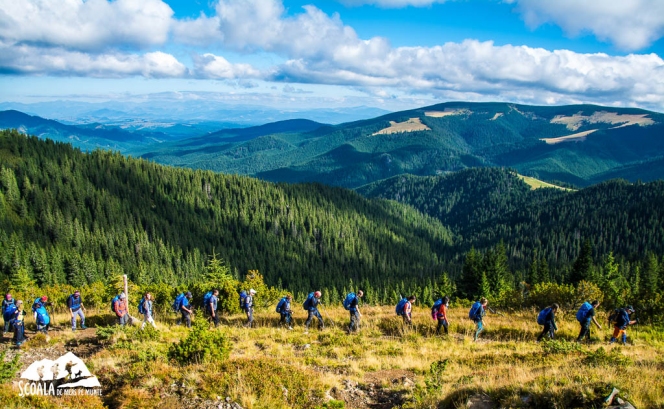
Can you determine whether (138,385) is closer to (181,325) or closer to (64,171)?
(181,325)

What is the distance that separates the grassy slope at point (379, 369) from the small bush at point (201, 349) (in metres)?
0.47

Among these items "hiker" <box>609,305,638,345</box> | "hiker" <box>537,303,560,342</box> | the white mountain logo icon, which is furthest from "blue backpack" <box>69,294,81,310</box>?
"hiker" <box>609,305,638,345</box>

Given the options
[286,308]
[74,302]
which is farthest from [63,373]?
[286,308]

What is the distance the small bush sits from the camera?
53.2 ft

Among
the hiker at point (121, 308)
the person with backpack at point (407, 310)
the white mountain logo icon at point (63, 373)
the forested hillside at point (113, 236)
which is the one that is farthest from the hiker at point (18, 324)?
the forested hillside at point (113, 236)

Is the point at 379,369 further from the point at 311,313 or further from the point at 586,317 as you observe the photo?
the point at 586,317

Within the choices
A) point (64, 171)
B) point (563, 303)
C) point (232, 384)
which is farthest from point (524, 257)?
point (64, 171)

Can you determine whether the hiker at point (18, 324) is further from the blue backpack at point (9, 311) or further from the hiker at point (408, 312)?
the hiker at point (408, 312)

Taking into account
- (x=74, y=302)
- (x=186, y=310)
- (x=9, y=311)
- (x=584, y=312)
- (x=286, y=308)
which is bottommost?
(x=186, y=310)

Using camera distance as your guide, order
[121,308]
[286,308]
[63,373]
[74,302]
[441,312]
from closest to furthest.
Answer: [63,373] < [441,312] < [121,308] < [74,302] < [286,308]

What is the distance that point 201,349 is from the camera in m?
16.2

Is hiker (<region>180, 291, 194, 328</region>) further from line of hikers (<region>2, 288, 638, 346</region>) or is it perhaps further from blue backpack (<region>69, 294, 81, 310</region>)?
blue backpack (<region>69, 294, 81, 310</region>)

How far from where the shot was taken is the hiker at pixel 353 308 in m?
23.0

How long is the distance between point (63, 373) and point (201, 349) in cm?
488
